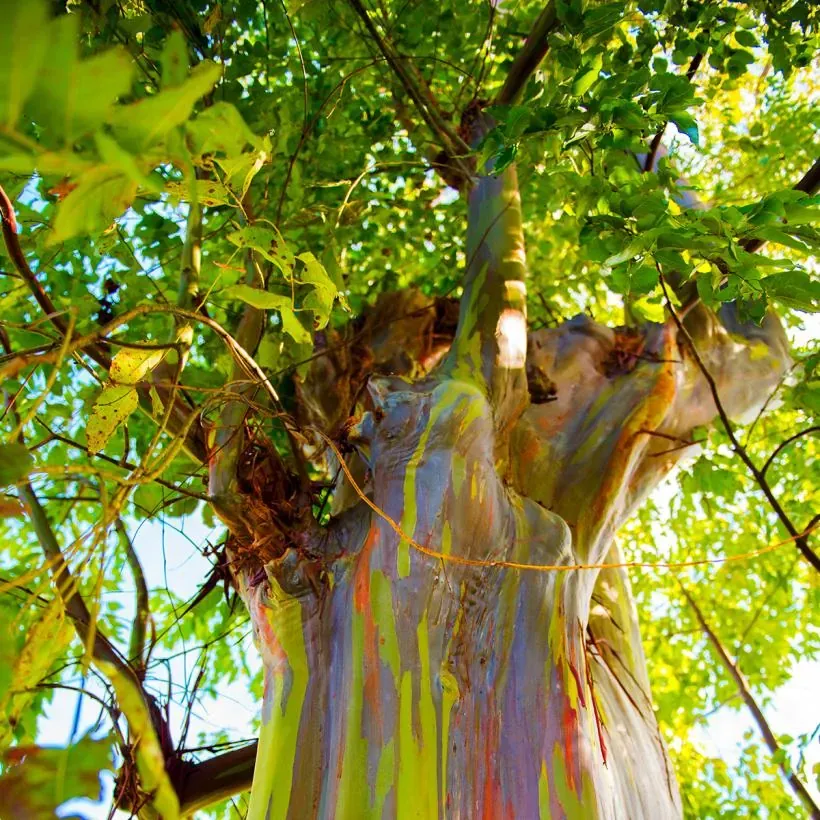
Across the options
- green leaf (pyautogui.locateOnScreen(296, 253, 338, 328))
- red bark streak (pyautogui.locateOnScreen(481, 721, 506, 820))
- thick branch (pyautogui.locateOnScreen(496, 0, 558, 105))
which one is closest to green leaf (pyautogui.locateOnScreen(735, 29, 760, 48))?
thick branch (pyautogui.locateOnScreen(496, 0, 558, 105))

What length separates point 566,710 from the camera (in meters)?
1.14

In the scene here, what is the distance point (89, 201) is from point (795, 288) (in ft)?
3.31

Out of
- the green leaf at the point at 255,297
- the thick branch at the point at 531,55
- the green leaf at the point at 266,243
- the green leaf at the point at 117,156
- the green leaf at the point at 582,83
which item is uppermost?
the thick branch at the point at 531,55

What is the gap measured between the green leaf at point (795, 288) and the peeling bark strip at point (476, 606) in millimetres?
552

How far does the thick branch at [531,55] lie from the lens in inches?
76.4

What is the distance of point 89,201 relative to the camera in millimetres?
540

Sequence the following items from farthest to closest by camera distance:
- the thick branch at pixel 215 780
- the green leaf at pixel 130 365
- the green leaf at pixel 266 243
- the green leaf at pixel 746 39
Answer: the green leaf at pixel 746 39, the thick branch at pixel 215 780, the green leaf at pixel 266 243, the green leaf at pixel 130 365

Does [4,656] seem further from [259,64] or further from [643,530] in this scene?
[643,530]

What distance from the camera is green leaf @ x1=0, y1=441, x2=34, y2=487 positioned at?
1.75ft

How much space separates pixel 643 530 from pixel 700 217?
290 centimetres

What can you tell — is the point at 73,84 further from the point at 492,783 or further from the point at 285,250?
the point at 492,783

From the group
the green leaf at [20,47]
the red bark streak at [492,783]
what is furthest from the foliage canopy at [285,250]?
the red bark streak at [492,783]

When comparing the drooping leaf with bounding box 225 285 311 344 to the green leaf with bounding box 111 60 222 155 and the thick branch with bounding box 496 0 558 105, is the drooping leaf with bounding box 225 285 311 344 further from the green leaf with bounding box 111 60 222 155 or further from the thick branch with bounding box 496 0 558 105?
the thick branch with bounding box 496 0 558 105

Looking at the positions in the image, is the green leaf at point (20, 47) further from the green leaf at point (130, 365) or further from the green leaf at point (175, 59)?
the green leaf at point (130, 365)
